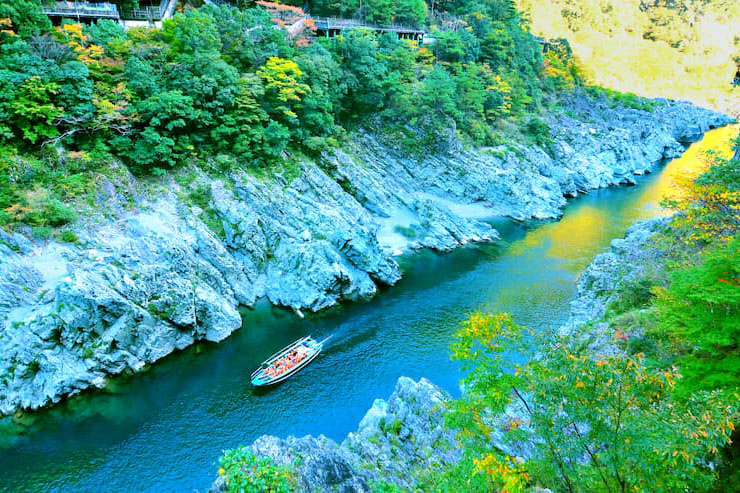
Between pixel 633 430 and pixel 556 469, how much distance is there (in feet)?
7.16

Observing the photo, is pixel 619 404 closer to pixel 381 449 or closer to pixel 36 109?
pixel 381 449

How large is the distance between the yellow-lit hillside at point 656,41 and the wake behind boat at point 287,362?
105 meters

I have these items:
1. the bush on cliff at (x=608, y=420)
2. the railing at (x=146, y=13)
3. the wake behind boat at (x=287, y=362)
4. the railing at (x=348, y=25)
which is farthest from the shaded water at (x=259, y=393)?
the railing at (x=348, y=25)

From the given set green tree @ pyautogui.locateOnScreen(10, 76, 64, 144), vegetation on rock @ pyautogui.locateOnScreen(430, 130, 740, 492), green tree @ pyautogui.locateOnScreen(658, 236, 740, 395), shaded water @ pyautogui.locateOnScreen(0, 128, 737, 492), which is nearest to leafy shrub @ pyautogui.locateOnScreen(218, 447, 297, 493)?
vegetation on rock @ pyautogui.locateOnScreen(430, 130, 740, 492)

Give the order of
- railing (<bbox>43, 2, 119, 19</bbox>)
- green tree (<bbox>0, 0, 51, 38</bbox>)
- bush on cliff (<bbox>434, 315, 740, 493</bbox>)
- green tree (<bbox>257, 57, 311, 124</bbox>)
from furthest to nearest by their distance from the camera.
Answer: green tree (<bbox>257, 57, 311, 124</bbox>)
railing (<bbox>43, 2, 119, 19</bbox>)
green tree (<bbox>0, 0, 51, 38</bbox>)
bush on cliff (<bbox>434, 315, 740, 493</bbox>)

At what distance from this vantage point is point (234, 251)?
36.0 meters

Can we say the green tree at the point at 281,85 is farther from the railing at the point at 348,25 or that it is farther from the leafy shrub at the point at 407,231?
the railing at the point at 348,25

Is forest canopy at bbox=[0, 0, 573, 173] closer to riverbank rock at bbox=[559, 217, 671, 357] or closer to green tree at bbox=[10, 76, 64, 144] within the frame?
green tree at bbox=[10, 76, 64, 144]

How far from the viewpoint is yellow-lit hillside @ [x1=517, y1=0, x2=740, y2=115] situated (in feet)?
352

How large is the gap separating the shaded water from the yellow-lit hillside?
3503 inches

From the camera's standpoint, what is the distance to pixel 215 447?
21.6m

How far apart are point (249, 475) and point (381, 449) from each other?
7793 mm

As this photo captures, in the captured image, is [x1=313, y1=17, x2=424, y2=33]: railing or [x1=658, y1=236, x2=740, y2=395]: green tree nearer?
[x1=658, y1=236, x2=740, y2=395]: green tree

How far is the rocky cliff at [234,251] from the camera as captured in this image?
80.6 ft
